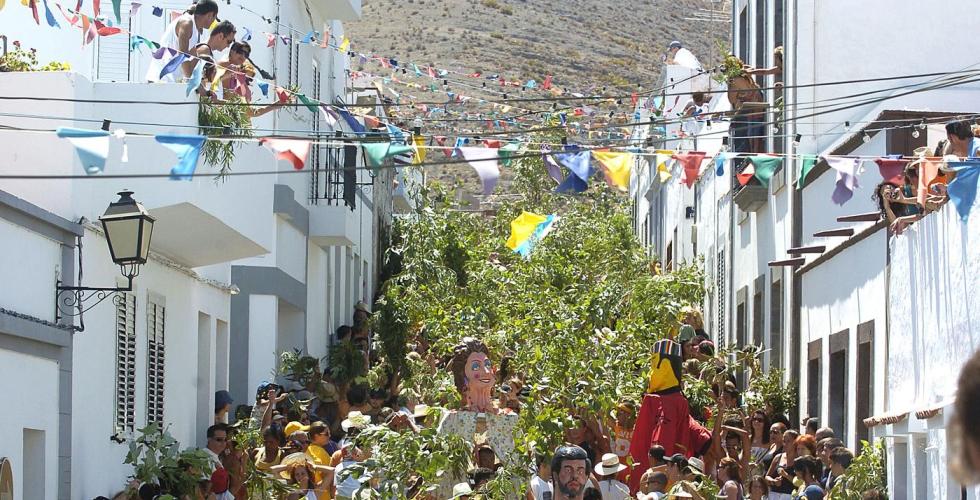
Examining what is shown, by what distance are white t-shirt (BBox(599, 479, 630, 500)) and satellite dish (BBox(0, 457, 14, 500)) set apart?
486 cm

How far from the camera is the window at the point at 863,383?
14086 mm

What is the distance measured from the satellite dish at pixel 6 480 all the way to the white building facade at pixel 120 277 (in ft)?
0.37

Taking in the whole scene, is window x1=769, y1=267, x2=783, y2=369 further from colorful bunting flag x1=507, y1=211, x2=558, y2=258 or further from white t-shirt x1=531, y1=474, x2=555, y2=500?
white t-shirt x1=531, y1=474, x2=555, y2=500

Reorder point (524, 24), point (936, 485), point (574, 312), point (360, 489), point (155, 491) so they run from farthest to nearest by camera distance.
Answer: point (524, 24)
point (574, 312)
point (155, 491)
point (360, 489)
point (936, 485)

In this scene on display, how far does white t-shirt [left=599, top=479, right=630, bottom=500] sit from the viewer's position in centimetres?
1296

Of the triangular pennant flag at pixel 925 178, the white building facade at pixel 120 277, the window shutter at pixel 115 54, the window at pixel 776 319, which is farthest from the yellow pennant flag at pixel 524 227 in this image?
the window shutter at pixel 115 54

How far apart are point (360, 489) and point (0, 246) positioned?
3.33 m

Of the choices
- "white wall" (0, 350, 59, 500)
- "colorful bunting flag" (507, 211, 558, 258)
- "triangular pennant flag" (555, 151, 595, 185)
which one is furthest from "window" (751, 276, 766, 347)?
"white wall" (0, 350, 59, 500)

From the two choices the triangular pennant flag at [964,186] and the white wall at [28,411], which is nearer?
the triangular pennant flag at [964,186]

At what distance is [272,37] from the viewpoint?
1903 centimetres

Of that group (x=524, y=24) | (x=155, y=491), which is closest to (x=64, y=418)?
(x=155, y=491)

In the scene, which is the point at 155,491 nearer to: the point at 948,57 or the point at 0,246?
the point at 0,246

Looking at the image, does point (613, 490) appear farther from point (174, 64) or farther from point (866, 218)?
point (174, 64)

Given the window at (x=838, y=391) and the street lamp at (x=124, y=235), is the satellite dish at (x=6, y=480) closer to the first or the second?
the street lamp at (x=124, y=235)
